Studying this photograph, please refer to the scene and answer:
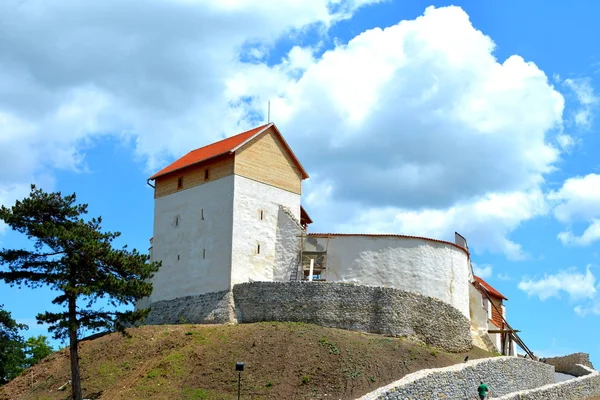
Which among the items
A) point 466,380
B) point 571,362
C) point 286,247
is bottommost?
point 466,380

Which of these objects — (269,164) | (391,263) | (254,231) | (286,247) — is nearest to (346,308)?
(391,263)

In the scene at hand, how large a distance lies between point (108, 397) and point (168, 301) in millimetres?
9644

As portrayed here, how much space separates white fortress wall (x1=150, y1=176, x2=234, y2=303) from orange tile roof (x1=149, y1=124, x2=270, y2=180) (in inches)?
52.0

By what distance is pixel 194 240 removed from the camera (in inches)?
1454

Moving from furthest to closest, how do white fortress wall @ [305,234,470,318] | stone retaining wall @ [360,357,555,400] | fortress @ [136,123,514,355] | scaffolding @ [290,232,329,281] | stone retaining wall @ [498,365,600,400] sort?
scaffolding @ [290,232,329,281], white fortress wall @ [305,234,470,318], fortress @ [136,123,514,355], stone retaining wall @ [498,365,600,400], stone retaining wall @ [360,357,555,400]

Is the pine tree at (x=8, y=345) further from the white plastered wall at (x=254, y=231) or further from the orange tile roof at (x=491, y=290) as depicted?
the orange tile roof at (x=491, y=290)

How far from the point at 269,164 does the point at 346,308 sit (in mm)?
8883

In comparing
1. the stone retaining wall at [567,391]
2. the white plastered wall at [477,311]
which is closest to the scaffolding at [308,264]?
the white plastered wall at [477,311]

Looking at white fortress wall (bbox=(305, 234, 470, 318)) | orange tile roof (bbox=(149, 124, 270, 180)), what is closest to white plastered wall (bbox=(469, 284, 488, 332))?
white fortress wall (bbox=(305, 234, 470, 318))

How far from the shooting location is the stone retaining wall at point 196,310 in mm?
34062

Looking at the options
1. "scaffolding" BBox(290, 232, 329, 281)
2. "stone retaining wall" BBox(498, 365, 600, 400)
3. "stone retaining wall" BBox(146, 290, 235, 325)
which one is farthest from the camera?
"scaffolding" BBox(290, 232, 329, 281)

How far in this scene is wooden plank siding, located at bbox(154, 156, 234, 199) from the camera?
36.6 m

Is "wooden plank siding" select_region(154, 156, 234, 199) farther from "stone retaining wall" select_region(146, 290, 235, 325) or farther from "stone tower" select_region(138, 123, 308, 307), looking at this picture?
"stone retaining wall" select_region(146, 290, 235, 325)

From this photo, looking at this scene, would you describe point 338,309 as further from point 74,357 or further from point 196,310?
point 74,357
